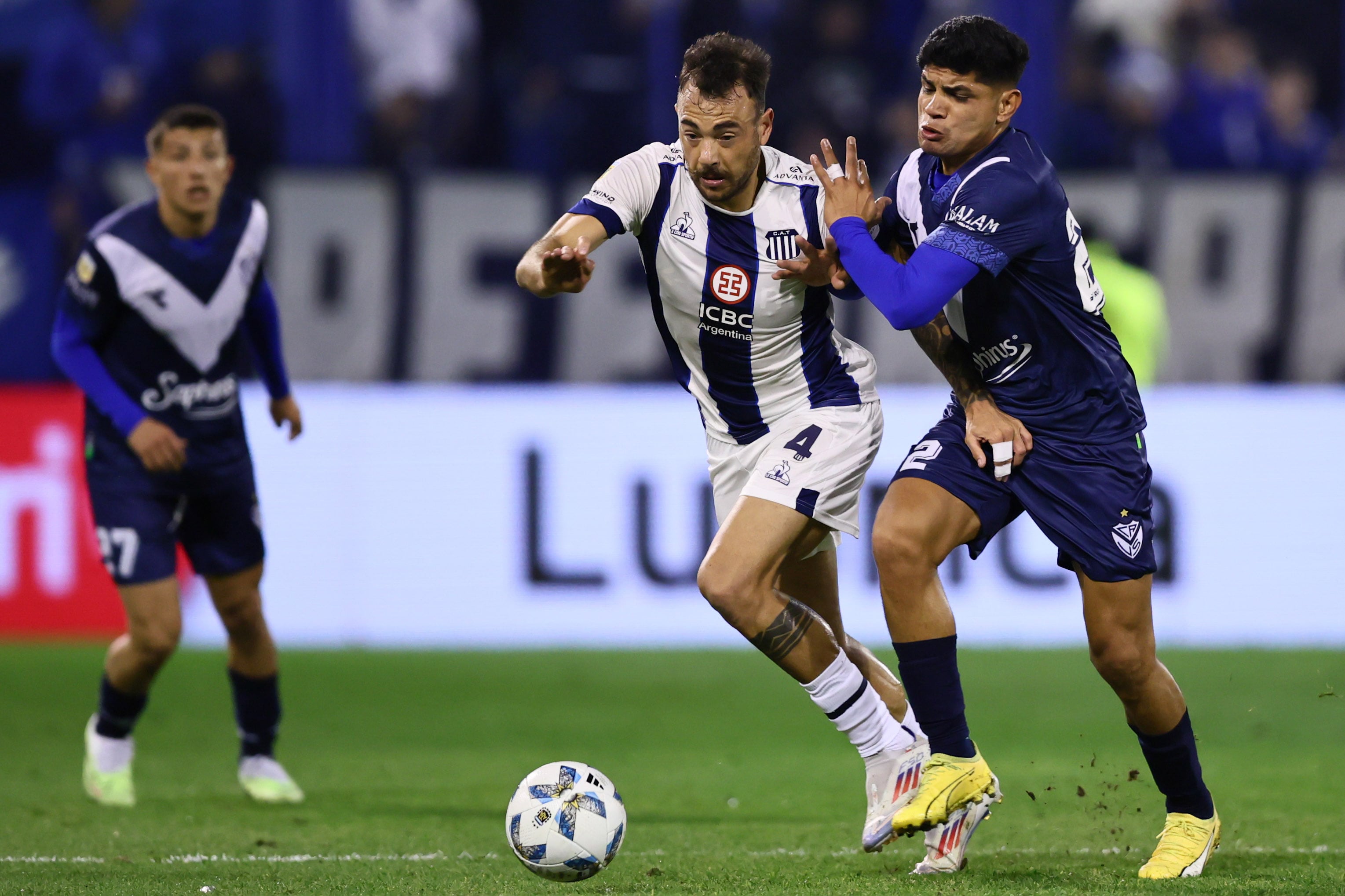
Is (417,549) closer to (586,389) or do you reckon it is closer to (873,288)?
(586,389)

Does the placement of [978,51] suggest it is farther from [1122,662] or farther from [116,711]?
[116,711]

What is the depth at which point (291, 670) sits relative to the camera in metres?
9.58

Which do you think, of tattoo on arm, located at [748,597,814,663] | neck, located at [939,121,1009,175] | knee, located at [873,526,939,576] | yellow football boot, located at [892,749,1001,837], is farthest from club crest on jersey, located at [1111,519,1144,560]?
neck, located at [939,121,1009,175]

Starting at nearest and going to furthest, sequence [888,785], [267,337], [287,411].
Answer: [888,785] < [267,337] < [287,411]

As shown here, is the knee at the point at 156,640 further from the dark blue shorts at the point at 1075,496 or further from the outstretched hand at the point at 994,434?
the outstretched hand at the point at 994,434

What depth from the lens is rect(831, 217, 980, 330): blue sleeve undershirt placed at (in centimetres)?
443

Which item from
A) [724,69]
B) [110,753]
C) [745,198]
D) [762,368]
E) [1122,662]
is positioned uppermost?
[724,69]

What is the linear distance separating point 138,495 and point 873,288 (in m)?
3.04

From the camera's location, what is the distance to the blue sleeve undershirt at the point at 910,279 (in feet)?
14.5

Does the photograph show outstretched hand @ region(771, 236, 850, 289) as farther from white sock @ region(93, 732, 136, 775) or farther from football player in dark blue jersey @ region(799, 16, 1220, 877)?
white sock @ region(93, 732, 136, 775)

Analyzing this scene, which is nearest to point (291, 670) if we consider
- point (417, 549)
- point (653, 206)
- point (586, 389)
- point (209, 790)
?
point (417, 549)

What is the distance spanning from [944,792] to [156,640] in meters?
3.07

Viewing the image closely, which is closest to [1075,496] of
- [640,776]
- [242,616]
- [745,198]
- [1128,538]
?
[1128,538]

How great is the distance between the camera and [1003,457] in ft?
15.2
